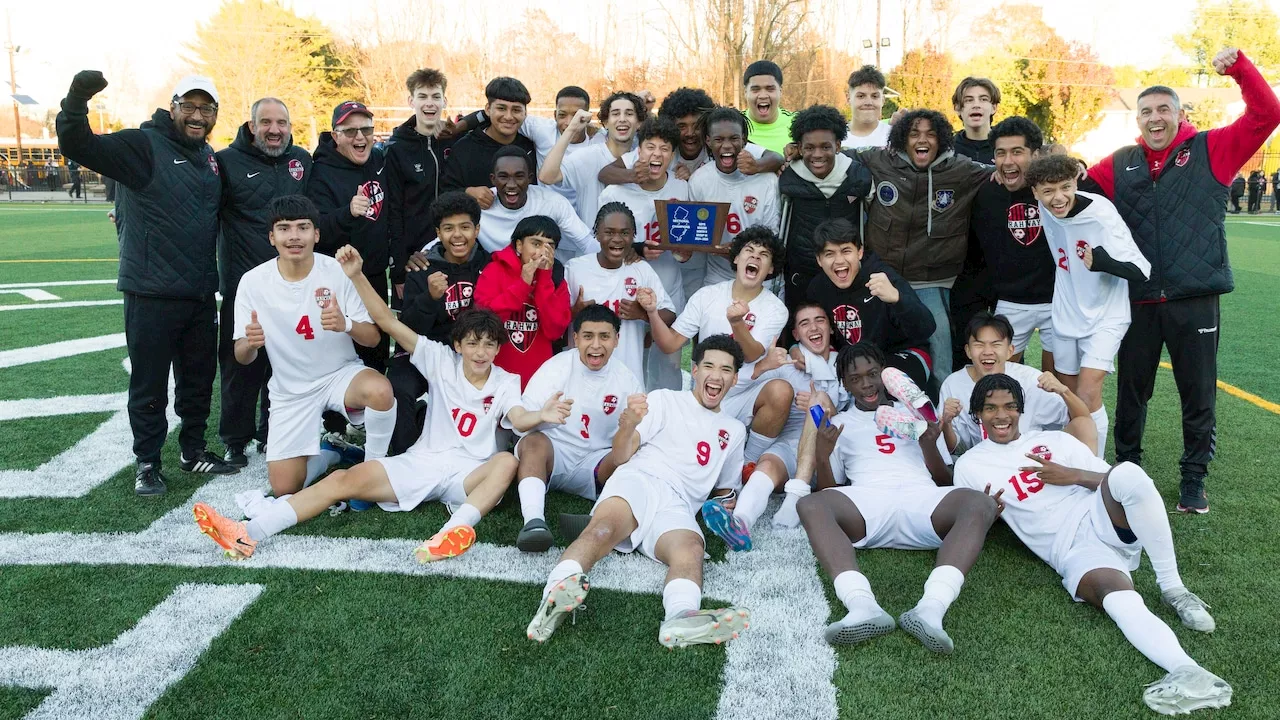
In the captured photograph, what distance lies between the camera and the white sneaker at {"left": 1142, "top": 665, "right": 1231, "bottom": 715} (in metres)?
2.61

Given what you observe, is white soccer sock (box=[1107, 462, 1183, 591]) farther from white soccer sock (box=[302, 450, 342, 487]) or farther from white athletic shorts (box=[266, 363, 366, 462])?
white soccer sock (box=[302, 450, 342, 487])

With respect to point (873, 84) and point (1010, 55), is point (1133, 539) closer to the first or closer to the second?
point (873, 84)

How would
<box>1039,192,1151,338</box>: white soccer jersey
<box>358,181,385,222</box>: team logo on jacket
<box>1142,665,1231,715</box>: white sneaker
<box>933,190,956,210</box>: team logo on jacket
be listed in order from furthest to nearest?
<box>358,181,385,222</box>: team logo on jacket < <box>933,190,956,210</box>: team logo on jacket < <box>1039,192,1151,338</box>: white soccer jersey < <box>1142,665,1231,715</box>: white sneaker

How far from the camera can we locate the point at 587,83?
79.8ft

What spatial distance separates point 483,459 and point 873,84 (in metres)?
3.96

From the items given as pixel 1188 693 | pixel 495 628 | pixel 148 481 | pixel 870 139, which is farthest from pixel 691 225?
pixel 1188 693

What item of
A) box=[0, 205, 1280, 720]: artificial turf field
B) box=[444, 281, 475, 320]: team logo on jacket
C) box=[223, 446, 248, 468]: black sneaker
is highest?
box=[444, 281, 475, 320]: team logo on jacket

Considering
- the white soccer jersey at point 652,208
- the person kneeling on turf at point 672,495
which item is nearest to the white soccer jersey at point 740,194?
the white soccer jersey at point 652,208

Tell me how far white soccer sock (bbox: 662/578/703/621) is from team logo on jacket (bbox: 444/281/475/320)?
2156 millimetres

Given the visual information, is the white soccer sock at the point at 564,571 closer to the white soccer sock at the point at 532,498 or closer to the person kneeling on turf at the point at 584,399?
the white soccer sock at the point at 532,498

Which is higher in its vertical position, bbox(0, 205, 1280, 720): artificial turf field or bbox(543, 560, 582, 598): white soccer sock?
bbox(543, 560, 582, 598): white soccer sock

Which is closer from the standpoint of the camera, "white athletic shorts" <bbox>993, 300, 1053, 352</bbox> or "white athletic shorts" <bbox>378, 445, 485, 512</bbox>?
"white athletic shorts" <bbox>378, 445, 485, 512</bbox>

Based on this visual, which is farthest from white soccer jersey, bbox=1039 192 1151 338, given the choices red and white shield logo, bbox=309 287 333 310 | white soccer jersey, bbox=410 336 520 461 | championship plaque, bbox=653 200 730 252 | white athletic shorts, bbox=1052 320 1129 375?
red and white shield logo, bbox=309 287 333 310

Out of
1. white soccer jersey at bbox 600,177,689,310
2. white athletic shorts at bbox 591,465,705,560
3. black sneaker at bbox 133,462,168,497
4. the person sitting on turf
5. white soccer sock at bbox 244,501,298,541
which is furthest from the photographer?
white soccer jersey at bbox 600,177,689,310
